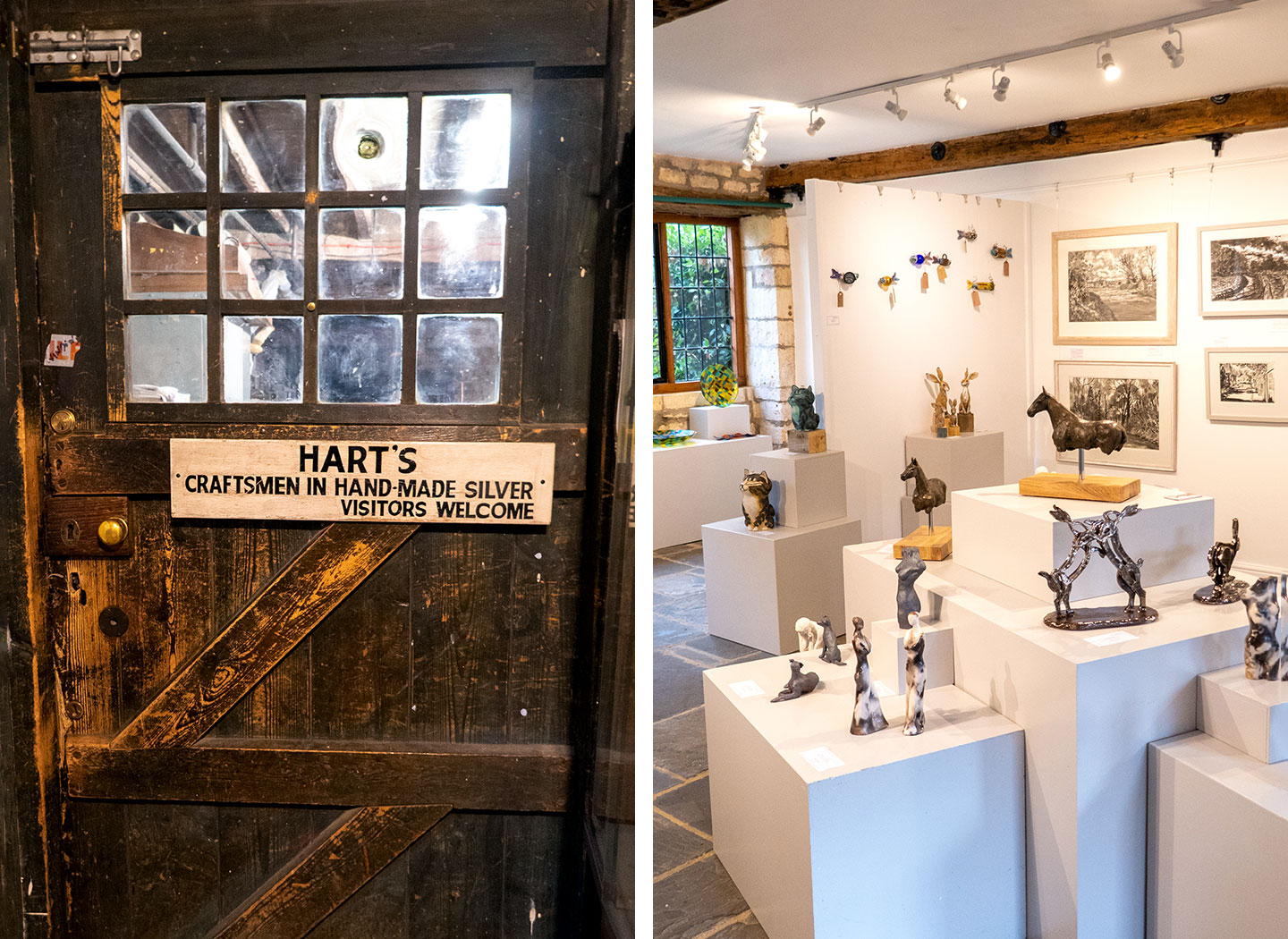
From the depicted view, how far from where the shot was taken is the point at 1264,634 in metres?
2.44

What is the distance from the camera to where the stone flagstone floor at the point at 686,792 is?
270 centimetres

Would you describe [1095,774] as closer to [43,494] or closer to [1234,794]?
[1234,794]

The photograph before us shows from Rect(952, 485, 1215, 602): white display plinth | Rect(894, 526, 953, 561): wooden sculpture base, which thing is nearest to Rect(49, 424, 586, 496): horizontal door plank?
Rect(952, 485, 1215, 602): white display plinth

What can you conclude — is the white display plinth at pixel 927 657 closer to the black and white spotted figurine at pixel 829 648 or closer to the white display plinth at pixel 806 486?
the black and white spotted figurine at pixel 829 648

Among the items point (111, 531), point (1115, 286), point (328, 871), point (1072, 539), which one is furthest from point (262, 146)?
point (1115, 286)

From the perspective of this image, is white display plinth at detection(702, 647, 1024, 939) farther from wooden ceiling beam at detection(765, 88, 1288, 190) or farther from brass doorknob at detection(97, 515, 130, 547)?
wooden ceiling beam at detection(765, 88, 1288, 190)

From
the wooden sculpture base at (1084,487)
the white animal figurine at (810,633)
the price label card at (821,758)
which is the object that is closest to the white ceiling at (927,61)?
the wooden sculpture base at (1084,487)

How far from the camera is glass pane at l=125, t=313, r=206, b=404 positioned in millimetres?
1925

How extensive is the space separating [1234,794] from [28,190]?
2827 millimetres

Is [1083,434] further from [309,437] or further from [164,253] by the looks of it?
[164,253]

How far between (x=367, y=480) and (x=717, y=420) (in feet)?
20.8

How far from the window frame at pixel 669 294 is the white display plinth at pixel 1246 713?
233 inches

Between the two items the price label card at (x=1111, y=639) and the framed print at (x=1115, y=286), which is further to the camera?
the framed print at (x=1115, y=286)

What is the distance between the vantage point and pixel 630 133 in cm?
182
